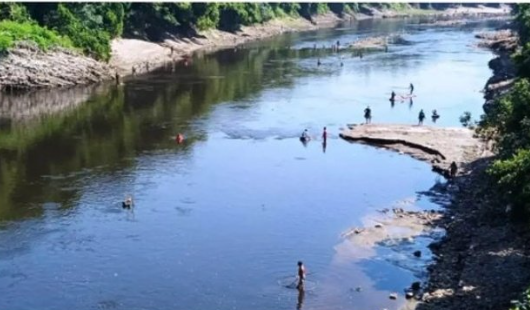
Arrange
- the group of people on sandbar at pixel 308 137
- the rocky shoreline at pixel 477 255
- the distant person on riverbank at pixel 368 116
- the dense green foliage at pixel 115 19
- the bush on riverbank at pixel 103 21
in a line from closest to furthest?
the rocky shoreline at pixel 477 255 < the group of people on sandbar at pixel 308 137 < the distant person on riverbank at pixel 368 116 < the bush on riverbank at pixel 103 21 < the dense green foliage at pixel 115 19

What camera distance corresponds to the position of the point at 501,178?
3425 centimetres

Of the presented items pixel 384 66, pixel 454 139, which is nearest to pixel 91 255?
pixel 454 139

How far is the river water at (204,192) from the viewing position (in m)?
32.7

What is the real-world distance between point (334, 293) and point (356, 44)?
101 m

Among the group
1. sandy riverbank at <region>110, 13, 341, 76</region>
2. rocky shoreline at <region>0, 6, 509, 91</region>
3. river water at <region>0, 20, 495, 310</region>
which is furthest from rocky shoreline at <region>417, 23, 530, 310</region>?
sandy riverbank at <region>110, 13, 341, 76</region>

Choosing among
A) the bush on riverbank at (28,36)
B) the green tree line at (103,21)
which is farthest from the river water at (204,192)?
the green tree line at (103,21)

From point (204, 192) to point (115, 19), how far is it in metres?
59.6

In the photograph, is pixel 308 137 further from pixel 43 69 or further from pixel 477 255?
pixel 43 69

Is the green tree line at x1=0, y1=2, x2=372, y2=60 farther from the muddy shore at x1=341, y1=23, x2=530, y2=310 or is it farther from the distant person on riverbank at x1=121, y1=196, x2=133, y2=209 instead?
the muddy shore at x1=341, y1=23, x2=530, y2=310

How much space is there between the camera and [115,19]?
98938 mm

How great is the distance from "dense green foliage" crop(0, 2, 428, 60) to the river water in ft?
28.5

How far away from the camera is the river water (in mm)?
32688

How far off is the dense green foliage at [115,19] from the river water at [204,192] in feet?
28.5

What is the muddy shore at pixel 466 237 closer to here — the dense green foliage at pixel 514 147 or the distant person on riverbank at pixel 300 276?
the dense green foliage at pixel 514 147
